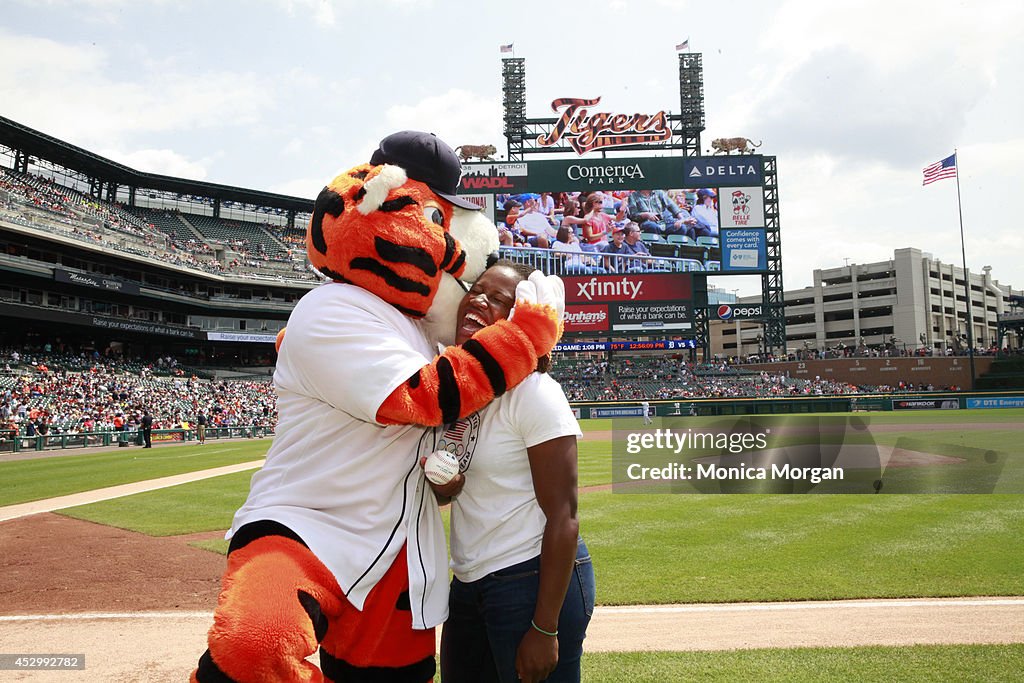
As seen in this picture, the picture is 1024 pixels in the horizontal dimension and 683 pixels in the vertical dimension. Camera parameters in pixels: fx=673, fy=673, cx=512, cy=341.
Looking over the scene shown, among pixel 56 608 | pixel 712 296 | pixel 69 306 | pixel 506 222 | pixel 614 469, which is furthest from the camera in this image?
pixel 712 296

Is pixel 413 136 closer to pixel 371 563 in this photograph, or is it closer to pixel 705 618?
pixel 371 563

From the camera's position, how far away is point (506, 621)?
2375 mm

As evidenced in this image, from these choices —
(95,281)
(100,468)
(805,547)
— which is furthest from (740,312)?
(805,547)

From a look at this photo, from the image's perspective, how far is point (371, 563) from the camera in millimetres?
2400

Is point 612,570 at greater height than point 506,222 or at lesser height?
lesser

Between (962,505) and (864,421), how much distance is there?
2081cm

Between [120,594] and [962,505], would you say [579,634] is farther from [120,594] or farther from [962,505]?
[962,505]

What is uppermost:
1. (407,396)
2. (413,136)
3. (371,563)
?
(413,136)

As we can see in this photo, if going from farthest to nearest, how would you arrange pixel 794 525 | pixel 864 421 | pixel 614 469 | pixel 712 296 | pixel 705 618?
pixel 712 296
pixel 864 421
pixel 614 469
pixel 794 525
pixel 705 618

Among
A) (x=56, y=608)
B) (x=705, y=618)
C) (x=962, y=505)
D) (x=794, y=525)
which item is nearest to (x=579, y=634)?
(x=705, y=618)

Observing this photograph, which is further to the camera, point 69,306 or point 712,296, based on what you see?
point 712,296

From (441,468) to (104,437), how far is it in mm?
31757

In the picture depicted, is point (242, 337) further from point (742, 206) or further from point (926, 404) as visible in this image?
point (926, 404)

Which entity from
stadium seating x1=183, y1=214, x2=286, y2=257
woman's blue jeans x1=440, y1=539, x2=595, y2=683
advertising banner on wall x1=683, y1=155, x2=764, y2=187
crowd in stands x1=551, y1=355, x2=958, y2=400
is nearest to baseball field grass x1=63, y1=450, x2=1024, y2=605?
woman's blue jeans x1=440, y1=539, x2=595, y2=683
